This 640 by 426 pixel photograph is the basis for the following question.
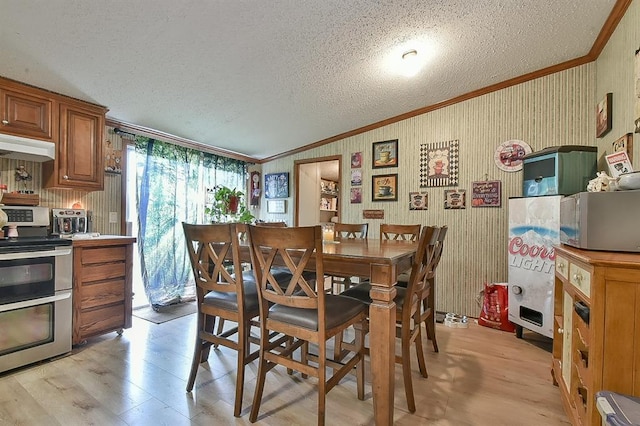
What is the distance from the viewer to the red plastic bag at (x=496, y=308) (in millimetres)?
2895

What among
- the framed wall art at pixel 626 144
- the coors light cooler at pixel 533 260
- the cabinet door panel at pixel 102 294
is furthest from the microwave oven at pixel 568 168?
the cabinet door panel at pixel 102 294

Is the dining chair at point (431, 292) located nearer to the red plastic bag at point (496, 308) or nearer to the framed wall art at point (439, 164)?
the red plastic bag at point (496, 308)

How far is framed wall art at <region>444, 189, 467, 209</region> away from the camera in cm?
335

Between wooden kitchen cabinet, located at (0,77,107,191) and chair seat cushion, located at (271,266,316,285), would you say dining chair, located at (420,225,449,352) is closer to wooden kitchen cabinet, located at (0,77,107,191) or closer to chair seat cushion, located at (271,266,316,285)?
chair seat cushion, located at (271,266,316,285)

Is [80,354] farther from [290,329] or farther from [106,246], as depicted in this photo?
[290,329]

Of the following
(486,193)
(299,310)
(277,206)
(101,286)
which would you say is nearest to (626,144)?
(486,193)

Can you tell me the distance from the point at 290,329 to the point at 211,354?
123 centimetres

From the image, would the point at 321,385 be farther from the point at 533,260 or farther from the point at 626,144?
the point at 626,144

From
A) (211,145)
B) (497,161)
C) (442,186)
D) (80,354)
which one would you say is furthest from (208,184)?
(497,161)

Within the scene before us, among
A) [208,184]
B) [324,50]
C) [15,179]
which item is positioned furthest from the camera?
[208,184]

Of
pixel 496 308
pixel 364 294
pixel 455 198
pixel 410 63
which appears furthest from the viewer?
pixel 455 198

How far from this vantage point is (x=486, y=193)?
321 centimetres

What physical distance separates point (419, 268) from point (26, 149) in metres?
3.01

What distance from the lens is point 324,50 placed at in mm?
2287
